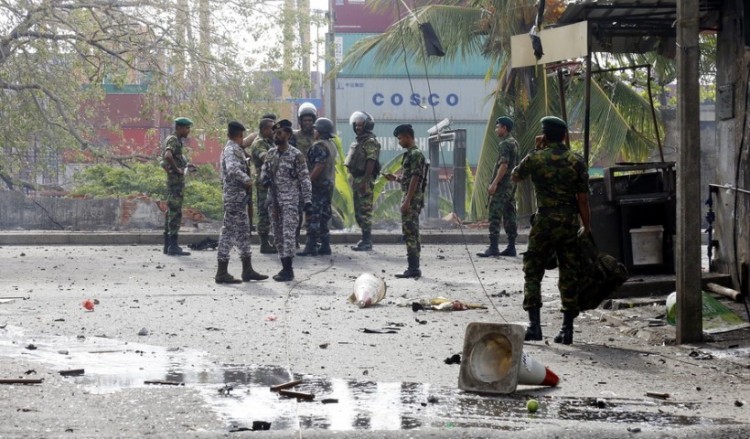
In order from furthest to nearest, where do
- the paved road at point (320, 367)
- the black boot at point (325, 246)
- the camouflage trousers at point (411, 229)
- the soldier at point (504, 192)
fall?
the black boot at point (325, 246), the soldier at point (504, 192), the camouflage trousers at point (411, 229), the paved road at point (320, 367)

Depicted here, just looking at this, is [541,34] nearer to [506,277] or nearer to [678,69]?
[678,69]

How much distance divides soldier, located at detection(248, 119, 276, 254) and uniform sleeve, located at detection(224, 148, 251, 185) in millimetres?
2136

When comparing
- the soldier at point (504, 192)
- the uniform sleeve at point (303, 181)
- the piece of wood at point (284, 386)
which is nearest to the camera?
the piece of wood at point (284, 386)

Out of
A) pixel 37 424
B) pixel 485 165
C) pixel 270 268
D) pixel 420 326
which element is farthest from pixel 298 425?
pixel 485 165

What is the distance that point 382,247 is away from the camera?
1923cm

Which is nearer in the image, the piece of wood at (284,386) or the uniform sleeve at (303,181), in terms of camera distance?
the piece of wood at (284,386)

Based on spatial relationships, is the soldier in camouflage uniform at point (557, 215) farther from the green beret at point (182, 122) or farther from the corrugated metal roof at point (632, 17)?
the green beret at point (182, 122)

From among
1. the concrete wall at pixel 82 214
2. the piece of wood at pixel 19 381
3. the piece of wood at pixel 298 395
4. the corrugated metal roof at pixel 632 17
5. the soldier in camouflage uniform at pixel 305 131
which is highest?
the corrugated metal roof at pixel 632 17

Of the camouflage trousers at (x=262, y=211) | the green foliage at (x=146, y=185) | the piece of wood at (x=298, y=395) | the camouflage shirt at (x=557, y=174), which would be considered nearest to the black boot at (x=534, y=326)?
the camouflage shirt at (x=557, y=174)

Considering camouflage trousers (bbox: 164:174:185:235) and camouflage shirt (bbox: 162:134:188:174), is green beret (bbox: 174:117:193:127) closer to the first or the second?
camouflage shirt (bbox: 162:134:188:174)

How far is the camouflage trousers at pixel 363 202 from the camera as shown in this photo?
56.6ft

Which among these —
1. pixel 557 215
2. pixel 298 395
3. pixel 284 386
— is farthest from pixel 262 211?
pixel 298 395

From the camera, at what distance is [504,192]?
1623 cm

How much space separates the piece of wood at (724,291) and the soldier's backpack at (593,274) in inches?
80.2
